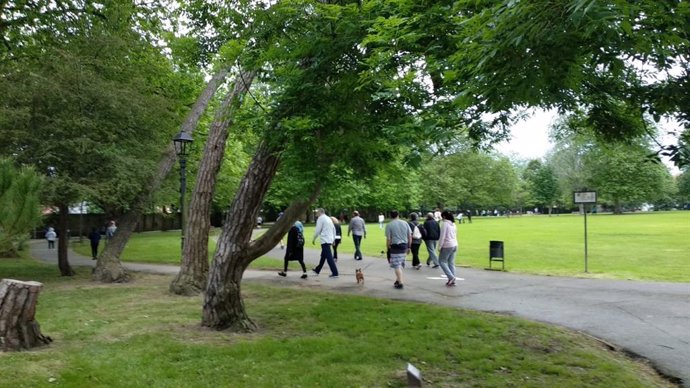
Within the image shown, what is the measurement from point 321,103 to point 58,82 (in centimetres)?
959

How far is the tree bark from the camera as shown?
770cm

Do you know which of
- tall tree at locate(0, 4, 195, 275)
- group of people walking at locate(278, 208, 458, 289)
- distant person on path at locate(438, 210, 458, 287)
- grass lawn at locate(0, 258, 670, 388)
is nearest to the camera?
grass lawn at locate(0, 258, 670, 388)

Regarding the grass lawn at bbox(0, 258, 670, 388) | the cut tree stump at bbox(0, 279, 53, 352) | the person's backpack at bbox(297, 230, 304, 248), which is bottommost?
the grass lawn at bbox(0, 258, 670, 388)

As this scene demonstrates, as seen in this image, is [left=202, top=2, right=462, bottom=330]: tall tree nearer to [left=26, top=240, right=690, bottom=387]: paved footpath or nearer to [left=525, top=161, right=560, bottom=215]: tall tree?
[left=26, top=240, right=690, bottom=387]: paved footpath

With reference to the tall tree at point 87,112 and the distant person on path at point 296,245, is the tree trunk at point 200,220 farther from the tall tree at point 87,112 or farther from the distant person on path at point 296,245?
the tall tree at point 87,112

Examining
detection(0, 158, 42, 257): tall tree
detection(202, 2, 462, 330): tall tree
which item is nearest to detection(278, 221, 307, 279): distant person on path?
detection(202, 2, 462, 330): tall tree

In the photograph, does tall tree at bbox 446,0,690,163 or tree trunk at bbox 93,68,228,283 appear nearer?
tall tree at bbox 446,0,690,163

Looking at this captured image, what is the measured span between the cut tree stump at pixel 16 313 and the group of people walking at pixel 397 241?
23.3ft

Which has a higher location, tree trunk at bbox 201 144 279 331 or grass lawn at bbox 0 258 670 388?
tree trunk at bbox 201 144 279 331

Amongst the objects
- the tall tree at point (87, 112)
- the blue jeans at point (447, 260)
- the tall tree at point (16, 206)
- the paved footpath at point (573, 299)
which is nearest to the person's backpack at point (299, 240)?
the paved footpath at point (573, 299)

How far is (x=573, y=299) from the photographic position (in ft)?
33.1

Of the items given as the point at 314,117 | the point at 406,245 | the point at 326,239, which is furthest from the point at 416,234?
the point at 314,117

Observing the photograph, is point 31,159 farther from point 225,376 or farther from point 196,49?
point 225,376

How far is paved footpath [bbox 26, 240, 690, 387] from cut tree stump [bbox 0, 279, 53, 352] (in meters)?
6.34
